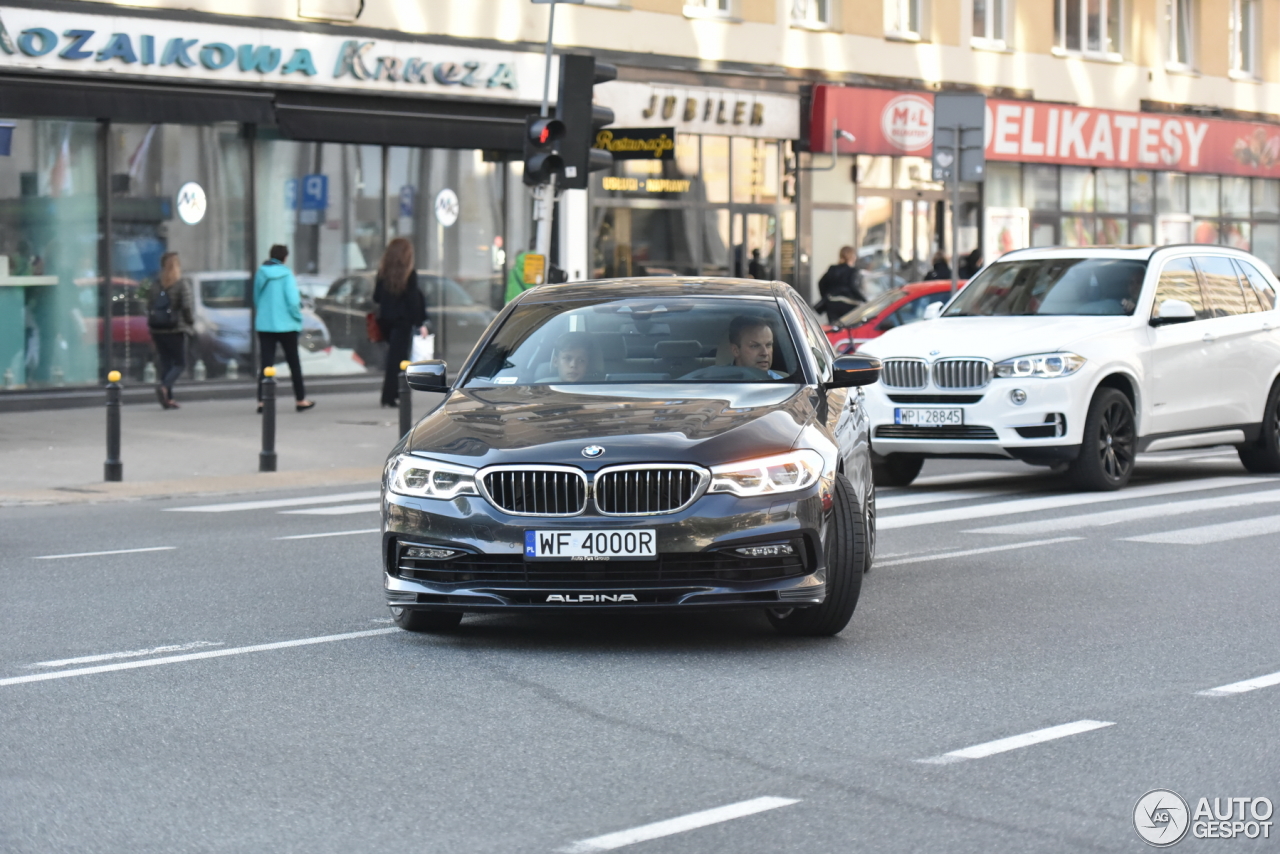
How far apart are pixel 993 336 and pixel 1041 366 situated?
19.5 inches

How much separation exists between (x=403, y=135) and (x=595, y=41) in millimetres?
4284

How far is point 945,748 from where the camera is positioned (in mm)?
6078

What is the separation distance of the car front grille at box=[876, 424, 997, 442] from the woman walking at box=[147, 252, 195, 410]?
403 inches

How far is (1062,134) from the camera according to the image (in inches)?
1441

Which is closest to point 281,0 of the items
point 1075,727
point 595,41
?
point 595,41

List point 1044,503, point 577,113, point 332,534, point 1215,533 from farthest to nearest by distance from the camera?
1. point 577,113
2. point 1044,503
3. point 332,534
4. point 1215,533

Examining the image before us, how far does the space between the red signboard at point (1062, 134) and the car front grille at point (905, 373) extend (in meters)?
17.7

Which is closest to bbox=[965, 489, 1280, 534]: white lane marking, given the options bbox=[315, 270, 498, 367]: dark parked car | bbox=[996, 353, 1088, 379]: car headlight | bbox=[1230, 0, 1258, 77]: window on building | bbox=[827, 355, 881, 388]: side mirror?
bbox=[996, 353, 1088, 379]: car headlight

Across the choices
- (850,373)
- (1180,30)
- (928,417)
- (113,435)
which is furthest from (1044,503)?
(1180,30)

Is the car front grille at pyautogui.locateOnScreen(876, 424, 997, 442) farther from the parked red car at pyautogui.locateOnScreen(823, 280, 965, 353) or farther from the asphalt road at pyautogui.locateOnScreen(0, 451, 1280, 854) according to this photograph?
the parked red car at pyautogui.locateOnScreen(823, 280, 965, 353)

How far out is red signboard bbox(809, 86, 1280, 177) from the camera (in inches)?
1258

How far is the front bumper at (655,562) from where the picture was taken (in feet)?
24.2

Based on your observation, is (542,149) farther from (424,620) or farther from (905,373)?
(424,620)

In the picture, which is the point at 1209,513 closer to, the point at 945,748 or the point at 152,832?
the point at 945,748
